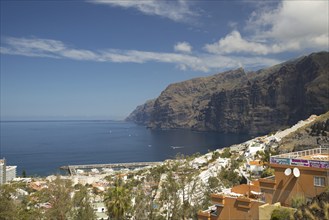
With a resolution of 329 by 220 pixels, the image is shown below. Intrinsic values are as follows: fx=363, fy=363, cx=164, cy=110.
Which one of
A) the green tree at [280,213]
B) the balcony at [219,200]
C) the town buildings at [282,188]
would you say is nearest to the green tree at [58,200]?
the town buildings at [282,188]

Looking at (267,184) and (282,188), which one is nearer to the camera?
(282,188)

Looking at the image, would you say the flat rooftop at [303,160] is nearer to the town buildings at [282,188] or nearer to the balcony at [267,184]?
the town buildings at [282,188]

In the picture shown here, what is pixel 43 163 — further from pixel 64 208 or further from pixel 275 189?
pixel 275 189

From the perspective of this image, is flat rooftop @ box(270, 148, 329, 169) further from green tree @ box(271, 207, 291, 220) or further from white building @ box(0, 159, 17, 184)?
white building @ box(0, 159, 17, 184)

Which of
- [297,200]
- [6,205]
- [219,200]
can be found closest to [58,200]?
[6,205]

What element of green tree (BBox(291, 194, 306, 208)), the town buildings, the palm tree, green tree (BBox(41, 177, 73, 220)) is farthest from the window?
green tree (BBox(41, 177, 73, 220))

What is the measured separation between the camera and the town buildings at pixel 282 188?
47.2 ft

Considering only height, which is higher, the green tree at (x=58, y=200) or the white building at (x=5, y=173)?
the green tree at (x=58, y=200)

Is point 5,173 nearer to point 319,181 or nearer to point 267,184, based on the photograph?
point 267,184

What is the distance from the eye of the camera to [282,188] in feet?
50.8

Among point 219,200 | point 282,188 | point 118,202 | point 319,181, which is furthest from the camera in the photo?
point 118,202

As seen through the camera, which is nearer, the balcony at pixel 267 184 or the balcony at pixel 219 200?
the balcony at pixel 267 184

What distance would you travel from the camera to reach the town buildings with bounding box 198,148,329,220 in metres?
14.4

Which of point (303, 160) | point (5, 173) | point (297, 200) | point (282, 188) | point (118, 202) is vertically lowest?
point (5, 173)
